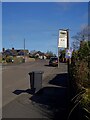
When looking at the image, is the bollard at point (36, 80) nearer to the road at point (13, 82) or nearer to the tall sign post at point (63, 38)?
the road at point (13, 82)

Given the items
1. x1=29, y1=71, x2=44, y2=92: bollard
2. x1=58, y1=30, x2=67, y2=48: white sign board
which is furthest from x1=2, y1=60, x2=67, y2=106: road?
x1=58, y1=30, x2=67, y2=48: white sign board

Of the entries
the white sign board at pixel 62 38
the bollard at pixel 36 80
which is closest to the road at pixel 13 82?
the bollard at pixel 36 80

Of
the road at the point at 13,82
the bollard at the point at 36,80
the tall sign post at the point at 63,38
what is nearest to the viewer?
the tall sign post at the point at 63,38

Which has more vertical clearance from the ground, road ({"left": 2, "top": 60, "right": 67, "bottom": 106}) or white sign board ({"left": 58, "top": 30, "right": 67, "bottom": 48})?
white sign board ({"left": 58, "top": 30, "right": 67, "bottom": 48})

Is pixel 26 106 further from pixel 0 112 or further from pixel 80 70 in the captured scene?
pixel 80 70

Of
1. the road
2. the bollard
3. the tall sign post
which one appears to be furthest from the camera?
the bollard

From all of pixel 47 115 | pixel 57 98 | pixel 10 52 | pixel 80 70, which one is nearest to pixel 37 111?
pixel 47 115

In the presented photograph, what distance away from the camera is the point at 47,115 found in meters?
8.67

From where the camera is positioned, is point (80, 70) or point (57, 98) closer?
point (80, 70)

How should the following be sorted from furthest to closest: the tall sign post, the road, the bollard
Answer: the bollard, the road, the tall sign post

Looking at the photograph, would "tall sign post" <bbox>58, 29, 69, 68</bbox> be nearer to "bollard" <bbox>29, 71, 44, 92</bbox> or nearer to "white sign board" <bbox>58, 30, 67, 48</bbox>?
"white sign board" <bbox>58, 30, 67, 48</bbox>

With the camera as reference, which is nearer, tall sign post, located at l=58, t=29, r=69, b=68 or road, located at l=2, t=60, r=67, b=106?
tall sign post, located at l=58, t=29, r=69, b=68

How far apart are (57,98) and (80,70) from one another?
4.87m

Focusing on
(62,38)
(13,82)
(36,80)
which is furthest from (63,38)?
(13,82)
